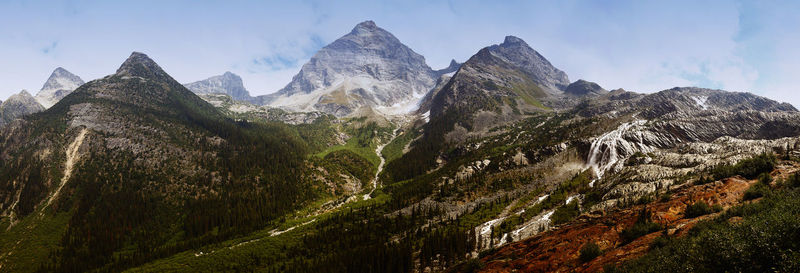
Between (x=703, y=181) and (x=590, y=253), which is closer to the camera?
(x=590, y=253)

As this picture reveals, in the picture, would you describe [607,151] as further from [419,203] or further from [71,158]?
[71,158]

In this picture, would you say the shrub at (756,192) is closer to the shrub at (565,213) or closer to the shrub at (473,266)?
the shrub at (565,213)

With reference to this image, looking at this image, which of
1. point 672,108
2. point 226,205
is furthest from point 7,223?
point 672,108

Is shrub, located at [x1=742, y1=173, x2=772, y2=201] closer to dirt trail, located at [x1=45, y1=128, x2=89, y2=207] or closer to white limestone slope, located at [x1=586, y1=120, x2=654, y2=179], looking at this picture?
white limestone slope, located at [x1=586, y1=120, x2=654, y2=179]

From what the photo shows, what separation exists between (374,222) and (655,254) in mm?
96351

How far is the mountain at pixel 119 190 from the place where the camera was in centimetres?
11869

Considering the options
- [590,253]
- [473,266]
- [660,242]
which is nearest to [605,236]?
[590,253]

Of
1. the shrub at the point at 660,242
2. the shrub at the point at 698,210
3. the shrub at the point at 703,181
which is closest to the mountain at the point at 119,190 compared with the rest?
the shrub at the point at 660,242

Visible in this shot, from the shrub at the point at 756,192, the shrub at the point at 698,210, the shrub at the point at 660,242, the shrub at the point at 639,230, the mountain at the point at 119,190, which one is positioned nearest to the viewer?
→ the shrub at the point at 660,242

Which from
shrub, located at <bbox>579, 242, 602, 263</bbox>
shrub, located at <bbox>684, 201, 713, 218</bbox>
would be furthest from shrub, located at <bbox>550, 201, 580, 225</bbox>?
shrub, located at <bbox>579, 242, 602, 263</bbox>

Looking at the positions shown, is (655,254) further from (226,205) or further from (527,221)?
(226,205)

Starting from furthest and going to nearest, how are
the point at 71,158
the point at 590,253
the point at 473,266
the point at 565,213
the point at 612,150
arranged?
1. the point at 71,158
2. the point at 612,150
3. the point at 565,213
4. the point at 473,266
5. the point at 590,253

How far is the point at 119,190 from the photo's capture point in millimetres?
148375

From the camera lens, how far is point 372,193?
15938cm
